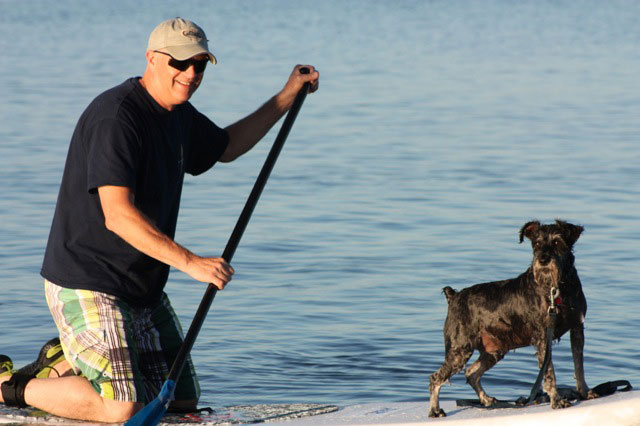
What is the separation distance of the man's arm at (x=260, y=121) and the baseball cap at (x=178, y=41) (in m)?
1.03

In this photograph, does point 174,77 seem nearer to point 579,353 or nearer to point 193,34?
point 193,34

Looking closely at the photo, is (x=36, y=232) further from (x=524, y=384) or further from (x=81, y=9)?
(x=81, y=9)

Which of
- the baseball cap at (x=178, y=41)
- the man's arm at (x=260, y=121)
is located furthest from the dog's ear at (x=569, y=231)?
the baseball cap at (x=178, y=41)

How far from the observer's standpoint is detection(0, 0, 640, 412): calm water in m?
9.74

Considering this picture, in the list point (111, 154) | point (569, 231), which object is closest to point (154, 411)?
point (111, 154)

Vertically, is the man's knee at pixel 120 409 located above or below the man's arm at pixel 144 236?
below

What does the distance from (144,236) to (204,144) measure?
124 cm

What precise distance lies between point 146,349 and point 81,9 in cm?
5061

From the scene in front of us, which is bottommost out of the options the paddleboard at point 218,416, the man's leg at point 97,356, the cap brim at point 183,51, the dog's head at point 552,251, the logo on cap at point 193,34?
the paddleboard at point 218,416

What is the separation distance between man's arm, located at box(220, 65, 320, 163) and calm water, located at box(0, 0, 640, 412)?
2.38 meters

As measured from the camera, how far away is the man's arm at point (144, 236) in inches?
229

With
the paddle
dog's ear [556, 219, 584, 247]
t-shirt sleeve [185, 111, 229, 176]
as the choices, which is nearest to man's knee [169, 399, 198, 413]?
the paddle

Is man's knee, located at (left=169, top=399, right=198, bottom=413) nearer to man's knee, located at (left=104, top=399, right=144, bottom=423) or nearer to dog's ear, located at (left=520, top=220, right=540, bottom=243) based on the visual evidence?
man's knee, located at (left=104, top=399, right=144, bottom=423)

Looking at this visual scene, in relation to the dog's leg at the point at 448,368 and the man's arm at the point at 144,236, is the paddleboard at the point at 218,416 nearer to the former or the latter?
the dog's leg at the point at 448,368
